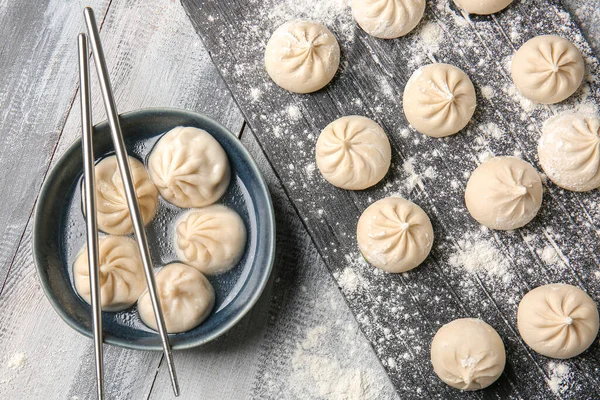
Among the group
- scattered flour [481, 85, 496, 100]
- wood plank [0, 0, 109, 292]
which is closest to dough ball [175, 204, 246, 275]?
wood plank [0, 0, 109, 292]

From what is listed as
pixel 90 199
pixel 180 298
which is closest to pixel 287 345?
pixel 180 298

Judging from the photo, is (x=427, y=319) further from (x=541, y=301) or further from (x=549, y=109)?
(x=549, y=109)

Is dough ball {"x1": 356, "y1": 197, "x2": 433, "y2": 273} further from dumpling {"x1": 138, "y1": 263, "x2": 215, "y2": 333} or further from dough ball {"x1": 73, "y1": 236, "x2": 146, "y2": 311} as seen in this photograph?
dough ball {"x1": 73, "y1": 236, "x2": 146, "y2": 311}

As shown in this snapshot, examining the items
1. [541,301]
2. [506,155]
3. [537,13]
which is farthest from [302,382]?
[537,13]

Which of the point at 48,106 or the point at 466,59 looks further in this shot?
the point at 48,106

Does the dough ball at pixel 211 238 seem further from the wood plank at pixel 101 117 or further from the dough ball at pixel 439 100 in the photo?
the dough ball at pixel 439 100

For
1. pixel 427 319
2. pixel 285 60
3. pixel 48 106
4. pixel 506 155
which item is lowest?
pixel 427 319
